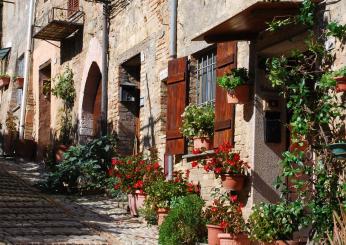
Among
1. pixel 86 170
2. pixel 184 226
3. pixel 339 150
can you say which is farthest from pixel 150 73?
pixel 339 150

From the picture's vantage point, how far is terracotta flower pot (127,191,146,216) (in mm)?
9812

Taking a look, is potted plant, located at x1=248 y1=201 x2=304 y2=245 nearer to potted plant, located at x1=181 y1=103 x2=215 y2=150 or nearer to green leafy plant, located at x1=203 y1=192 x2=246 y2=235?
green leafy plant, located at x1=203 y1=192 x2=246 y2=235

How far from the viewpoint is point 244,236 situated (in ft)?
24.1

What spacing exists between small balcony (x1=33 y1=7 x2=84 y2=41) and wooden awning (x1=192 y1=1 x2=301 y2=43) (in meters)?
7.49

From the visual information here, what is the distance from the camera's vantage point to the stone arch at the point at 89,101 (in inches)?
559

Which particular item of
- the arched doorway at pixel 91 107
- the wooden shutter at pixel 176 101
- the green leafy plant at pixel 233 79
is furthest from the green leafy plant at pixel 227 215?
the arched doorway at pixel 91 107

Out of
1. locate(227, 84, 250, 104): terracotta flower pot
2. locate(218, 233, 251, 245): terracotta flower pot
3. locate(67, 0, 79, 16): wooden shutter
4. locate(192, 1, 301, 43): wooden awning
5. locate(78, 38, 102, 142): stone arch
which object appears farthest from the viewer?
locate(67, 0, 79, 16): wooden shutter

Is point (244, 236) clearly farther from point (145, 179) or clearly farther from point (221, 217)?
point (145, 179)

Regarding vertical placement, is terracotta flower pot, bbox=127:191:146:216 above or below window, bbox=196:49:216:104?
below

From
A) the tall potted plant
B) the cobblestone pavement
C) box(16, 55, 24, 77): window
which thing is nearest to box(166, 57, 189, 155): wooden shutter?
the cobblestone pavement

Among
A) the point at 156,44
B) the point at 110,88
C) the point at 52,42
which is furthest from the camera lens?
the point at 52,42

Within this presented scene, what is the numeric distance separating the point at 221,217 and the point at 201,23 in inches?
124

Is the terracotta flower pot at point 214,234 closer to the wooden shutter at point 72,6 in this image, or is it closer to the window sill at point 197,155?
the window sill at point 197,155

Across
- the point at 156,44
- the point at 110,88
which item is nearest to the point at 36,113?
the point at 110,88
